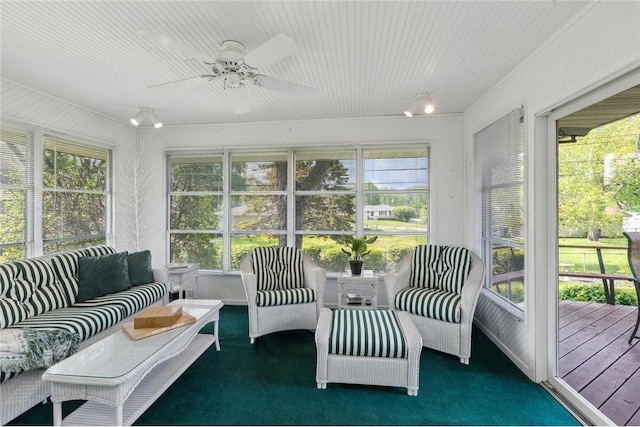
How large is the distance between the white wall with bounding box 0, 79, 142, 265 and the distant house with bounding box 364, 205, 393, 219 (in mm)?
3432

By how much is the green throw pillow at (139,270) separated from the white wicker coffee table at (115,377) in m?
1.29

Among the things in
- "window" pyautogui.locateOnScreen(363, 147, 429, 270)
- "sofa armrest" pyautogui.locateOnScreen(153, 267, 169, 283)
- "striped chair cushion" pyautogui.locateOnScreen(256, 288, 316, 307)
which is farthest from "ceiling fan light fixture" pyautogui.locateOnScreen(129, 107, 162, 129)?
"window" pyautogui.locateOnScreen(363, 147, 429, 270)

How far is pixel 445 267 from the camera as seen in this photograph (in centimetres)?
326

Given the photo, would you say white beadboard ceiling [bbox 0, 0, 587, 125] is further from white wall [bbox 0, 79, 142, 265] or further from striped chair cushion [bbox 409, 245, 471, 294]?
striped chair cushion [bbox 409, 245, 471, 294]

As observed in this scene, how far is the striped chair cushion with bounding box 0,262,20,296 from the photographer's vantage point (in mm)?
2410

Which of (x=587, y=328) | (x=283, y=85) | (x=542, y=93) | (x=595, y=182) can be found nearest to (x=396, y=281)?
(x=587, y=328)

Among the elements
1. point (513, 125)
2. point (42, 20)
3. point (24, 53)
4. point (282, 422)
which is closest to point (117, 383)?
point (282, 422)

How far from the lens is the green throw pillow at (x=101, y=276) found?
2932 mm

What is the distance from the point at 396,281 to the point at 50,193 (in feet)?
13.0

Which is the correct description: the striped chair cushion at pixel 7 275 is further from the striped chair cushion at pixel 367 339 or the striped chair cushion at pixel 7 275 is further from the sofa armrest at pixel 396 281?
the sofa armrest at pixel 396 281

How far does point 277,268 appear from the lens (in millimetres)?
3512

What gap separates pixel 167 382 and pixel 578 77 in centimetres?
337

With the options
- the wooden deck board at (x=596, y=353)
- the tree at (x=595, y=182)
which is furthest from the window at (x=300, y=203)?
the wooden deck board at (x=596, y=353)

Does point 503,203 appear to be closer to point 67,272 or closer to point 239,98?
point 239,98
